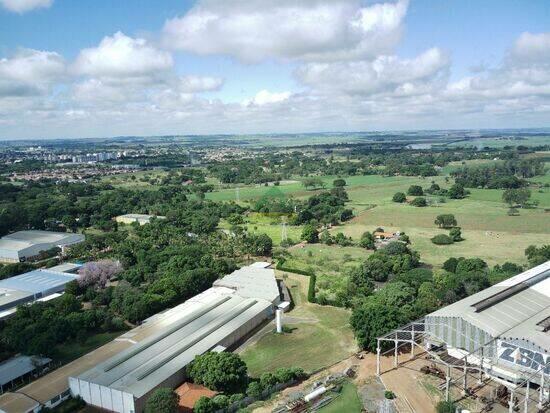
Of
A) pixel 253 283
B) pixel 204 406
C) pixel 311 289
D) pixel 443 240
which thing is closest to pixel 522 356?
pixel 204 406


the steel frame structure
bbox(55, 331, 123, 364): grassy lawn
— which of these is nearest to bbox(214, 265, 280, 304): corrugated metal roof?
bbox(55, 331, 123, 364): grassy lawn

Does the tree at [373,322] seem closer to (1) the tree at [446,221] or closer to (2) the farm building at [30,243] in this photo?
(1) the tree at [446,221]

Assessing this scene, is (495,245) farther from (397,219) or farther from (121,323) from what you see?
(121,323)

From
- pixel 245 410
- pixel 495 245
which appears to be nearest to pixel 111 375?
pixel 245 410

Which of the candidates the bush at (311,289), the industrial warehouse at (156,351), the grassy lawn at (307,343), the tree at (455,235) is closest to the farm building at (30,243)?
the industrial warehouse at (156,351)

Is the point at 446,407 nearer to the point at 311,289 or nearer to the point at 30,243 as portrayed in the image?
the point at 311,289

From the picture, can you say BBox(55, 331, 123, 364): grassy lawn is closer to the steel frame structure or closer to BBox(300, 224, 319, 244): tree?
the steel frame structure
